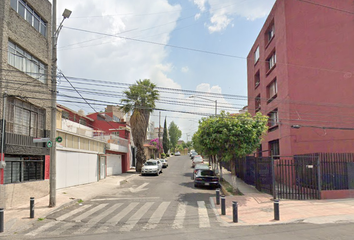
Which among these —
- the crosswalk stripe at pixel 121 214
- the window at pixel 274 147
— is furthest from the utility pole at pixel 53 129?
the window at pixel 274 147

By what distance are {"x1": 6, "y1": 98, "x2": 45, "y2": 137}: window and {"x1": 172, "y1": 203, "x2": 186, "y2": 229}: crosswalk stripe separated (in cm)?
841

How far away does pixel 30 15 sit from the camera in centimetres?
1442

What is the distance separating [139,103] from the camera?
3048cm

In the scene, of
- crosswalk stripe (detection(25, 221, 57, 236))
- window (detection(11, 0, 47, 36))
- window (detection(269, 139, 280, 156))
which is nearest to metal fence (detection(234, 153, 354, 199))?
window (detection(269, 139, 280, 156))

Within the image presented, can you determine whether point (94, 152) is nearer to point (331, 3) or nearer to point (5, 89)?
point (5, 89)

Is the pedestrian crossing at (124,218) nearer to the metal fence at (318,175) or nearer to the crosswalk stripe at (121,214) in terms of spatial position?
the crosswalk stripe at (121,214)

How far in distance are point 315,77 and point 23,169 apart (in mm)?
19067

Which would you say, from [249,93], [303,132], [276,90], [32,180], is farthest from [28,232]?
[249,93]

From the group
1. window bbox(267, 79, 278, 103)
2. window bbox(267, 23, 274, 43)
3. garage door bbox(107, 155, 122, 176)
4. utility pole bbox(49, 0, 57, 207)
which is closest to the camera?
utility pole bbox(49, 0, 57, 207)

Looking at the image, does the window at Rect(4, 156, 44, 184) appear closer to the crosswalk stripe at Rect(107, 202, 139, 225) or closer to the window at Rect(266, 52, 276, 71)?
the crosswalk stripe at Rect(107, 202, 139, 225)

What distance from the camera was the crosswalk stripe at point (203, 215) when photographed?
29.3 ft

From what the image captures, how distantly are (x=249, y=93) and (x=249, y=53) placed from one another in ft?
16.0

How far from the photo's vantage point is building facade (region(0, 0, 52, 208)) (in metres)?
11.9

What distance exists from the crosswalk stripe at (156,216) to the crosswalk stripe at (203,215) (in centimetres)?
147
